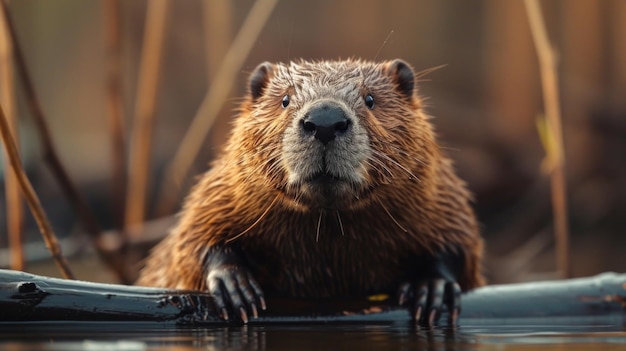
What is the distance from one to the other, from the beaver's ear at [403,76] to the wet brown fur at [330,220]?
2 centimetres

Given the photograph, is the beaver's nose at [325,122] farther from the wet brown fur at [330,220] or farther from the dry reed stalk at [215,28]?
the dry reed stalk at [215,28]

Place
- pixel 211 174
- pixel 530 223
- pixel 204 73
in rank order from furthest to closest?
pixel 204 73, pixel 530 223, pixel 211 174

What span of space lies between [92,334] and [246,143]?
3.29 ft

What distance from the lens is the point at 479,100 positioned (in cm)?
901

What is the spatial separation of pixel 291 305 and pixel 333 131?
58 centimetres

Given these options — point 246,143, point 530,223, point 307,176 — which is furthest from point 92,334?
point 530,223

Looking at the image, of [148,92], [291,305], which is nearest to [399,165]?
[291,305]

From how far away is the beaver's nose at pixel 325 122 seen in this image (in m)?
2.83

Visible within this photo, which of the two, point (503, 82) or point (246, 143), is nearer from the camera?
point (246, 143)

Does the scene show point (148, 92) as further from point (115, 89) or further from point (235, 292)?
point (235, 292)

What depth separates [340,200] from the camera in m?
3.00

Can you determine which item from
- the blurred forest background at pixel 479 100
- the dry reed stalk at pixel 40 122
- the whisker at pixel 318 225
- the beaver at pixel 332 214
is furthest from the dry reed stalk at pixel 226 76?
the blurred forest background at pixel 479 100

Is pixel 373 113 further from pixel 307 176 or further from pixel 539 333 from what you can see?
pixel 539 333

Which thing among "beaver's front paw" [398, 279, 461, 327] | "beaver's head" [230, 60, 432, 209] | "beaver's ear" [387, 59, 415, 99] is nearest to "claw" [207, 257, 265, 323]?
"beaver's head" [230, 60, 432, 209]
